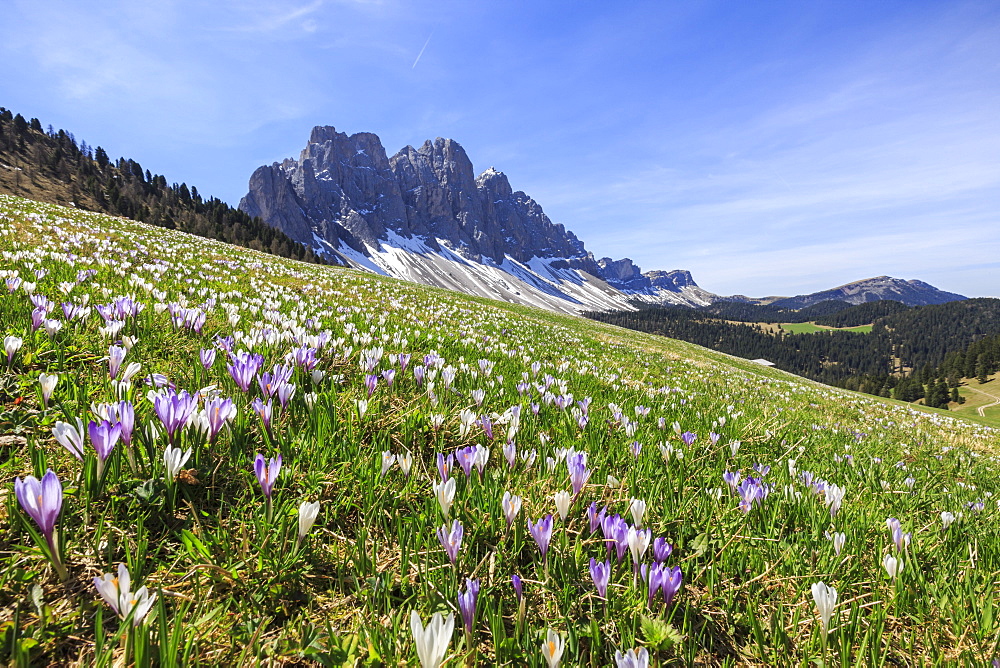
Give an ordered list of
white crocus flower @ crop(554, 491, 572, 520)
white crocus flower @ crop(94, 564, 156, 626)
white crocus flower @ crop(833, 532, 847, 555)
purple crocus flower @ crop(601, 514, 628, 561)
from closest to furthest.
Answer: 1. white crocus flower @ crop(94, 564, 156, 626)
2. purple crocus flower @ crop(601, 514, 628, 561)
3. white crocus flower @ crop(554, 491, 572, 520)
4. white crocus flower @ crop(833, 532, 847, 555)

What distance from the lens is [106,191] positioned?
115 meters

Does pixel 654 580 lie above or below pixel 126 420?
below

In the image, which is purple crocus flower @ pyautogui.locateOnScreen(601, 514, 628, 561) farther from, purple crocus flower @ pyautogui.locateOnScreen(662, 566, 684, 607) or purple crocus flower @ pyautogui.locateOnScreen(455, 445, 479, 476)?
purple crocus flower @ pyautogui.locateOnScreen(455, 445, 479, 476)

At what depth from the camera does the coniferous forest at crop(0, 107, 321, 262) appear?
104m

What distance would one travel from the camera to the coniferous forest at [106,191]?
10431 centimetres

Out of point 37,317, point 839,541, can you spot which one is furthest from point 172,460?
point 839,541

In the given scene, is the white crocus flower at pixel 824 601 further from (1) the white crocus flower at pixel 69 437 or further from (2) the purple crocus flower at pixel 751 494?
(1) the white crocus flower at pixel 69 437

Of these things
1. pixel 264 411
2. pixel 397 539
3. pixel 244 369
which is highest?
pixel 244 369

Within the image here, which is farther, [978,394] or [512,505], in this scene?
[978,394]

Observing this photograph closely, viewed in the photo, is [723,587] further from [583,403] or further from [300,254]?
[300,254]

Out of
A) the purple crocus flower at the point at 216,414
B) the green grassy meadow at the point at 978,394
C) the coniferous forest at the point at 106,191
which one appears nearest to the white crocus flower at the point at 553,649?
the purple crocus flower at the point at 216,414

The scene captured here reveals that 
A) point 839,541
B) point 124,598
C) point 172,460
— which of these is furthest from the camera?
point 839,541

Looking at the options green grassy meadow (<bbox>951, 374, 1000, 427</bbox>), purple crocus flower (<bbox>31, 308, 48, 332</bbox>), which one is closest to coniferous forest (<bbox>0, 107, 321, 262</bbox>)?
purple crocus flower (<bbox>31, 308, 48, 332</bbox>)

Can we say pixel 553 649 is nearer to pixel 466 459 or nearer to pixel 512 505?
pixel 512 505
